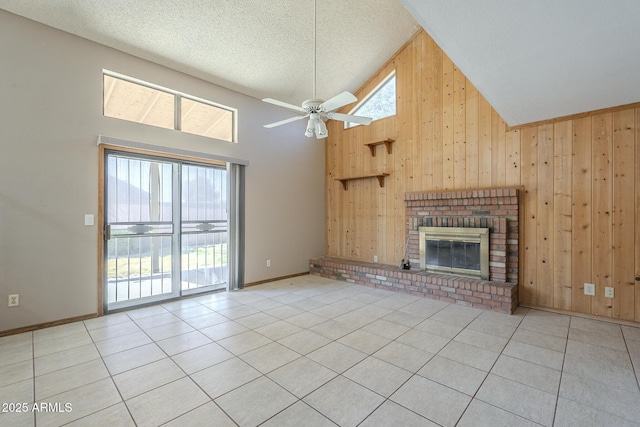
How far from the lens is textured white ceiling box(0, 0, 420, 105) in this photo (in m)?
3.10

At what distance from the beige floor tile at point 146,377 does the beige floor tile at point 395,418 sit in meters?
1.43

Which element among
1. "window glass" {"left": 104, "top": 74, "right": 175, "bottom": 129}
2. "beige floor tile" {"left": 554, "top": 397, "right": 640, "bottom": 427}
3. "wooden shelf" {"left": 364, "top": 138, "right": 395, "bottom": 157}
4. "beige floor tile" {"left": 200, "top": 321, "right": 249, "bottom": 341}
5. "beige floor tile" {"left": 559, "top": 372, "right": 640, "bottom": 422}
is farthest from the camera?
"wooden shelf" {"left": 364, "top": 138, "right": 395, "bottom": 157}

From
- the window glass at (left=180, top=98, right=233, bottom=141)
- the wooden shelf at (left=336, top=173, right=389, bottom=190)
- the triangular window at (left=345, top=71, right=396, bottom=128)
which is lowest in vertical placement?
→ the wooden shelf at (left=336, top=173, right=389, bottom=190)

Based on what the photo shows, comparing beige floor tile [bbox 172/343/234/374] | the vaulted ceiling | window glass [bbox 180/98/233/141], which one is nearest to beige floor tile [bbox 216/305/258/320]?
beige floor tile [bbox 172/343/234/374]

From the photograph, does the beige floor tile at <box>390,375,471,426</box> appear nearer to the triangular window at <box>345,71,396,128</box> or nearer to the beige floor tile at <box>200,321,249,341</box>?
the beige floor tile at <box>200,321,249,341</box>

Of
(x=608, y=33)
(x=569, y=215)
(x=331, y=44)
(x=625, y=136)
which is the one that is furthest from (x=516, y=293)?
(x=331, y=44)

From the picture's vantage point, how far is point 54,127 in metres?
3.14

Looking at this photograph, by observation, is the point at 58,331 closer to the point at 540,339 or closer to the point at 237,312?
the point at 237,312

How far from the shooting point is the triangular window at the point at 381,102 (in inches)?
202

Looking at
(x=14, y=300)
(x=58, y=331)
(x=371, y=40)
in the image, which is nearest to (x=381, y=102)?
(x=371, y=40)

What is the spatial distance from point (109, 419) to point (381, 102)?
17.7ft

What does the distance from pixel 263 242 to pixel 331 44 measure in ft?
11.1

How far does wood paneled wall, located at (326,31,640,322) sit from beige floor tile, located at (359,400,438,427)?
2.88m

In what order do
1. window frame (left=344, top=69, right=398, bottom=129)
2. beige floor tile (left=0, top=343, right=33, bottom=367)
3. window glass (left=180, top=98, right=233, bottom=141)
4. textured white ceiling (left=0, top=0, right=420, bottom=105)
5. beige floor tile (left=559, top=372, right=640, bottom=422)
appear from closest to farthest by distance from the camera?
beige floor tile (left=559, top=372, right=640, bottom=422) < beige floor tile (left=0, top=343, right=33, bottom=367) < textured white ceiling (left=0, top=0, right=420, bottom=105) < window glass (left=180, top=98, right=233, bottom=141) < window frame (left=344, top=69, right=398, bottom=129)
